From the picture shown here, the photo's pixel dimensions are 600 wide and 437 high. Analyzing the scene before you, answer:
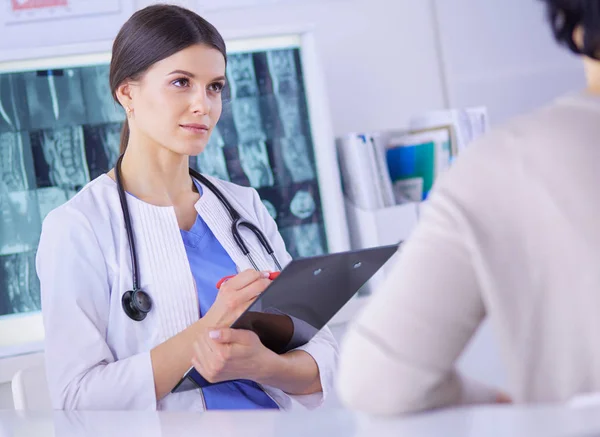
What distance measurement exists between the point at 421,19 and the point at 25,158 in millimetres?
1721

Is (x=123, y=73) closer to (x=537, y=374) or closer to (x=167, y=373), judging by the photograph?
(x=167, y=373)

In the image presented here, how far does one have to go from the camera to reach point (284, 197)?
116 inches

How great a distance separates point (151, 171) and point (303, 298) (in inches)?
23.0

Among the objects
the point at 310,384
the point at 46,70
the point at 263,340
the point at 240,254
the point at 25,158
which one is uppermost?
the point at 46,70

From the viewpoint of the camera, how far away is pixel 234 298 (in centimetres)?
143

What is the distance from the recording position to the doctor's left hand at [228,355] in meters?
1.42

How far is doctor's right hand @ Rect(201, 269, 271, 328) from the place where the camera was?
1.43 m

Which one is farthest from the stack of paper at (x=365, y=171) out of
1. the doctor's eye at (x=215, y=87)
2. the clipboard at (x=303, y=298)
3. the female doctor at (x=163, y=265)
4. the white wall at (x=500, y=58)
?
the clipboard at (x=303, y=298)

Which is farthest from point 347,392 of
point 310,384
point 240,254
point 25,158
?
point 25,158

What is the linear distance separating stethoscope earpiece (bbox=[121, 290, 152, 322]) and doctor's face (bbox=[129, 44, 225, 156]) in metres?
0.37

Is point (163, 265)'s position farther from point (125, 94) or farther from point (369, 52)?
point (369, 52)

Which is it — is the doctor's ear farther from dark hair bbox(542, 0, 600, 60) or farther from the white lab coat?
dark hair bbox(542, 0, 600, 60)

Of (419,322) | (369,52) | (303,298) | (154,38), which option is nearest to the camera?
(419,322)

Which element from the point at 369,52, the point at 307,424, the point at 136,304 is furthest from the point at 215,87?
the point at 369,52
